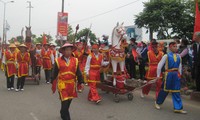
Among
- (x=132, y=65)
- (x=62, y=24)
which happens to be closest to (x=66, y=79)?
(x=132, y=65)

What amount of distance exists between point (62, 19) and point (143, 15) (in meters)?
13.2

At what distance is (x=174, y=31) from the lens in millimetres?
31531

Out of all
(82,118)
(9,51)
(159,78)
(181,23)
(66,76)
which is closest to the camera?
(66,76)

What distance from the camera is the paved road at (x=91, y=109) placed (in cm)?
699

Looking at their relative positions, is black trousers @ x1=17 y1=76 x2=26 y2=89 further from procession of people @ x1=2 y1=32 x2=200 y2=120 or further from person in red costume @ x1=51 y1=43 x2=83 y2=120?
person in red costume @ x1=51 y1=43 x2=83 y2=120

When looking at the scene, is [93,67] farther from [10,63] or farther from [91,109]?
[10,63]

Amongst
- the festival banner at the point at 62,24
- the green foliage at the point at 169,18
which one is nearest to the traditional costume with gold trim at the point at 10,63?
the festival banner at the point at 62,24

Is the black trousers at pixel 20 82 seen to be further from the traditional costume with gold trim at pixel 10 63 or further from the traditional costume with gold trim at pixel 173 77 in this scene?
the traditional costume with gold trim at pixel 173 77

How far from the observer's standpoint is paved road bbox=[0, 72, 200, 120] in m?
6.99

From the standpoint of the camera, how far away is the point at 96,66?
8742mm

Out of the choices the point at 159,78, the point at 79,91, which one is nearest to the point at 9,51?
the point at 79,91

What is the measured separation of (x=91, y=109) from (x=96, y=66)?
4.92 ft

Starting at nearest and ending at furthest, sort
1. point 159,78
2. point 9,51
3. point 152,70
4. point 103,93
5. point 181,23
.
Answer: point 159,78
point 152,70
point 103,93
point 9,51
point 181,23

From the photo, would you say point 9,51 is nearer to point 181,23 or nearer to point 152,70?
point 152,70
